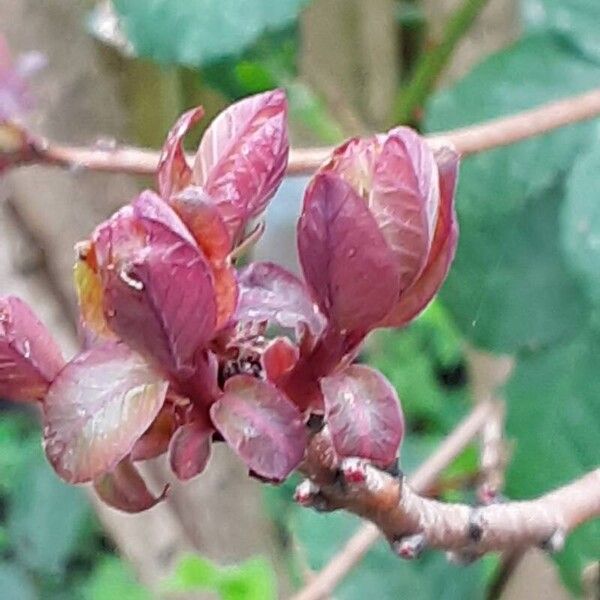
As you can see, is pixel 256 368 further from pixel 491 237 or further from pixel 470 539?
pixel 491 237

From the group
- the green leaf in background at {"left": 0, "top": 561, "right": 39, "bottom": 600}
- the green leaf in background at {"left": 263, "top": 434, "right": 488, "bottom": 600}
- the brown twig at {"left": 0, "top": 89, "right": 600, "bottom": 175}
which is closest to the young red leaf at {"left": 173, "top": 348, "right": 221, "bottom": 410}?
the brown twig at {"left": 0, "top": 89, "right": 600, "bottom": 175}

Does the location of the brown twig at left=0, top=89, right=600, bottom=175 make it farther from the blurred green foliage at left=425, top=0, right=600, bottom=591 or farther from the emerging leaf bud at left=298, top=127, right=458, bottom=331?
the emerging leaf bud at left=298, top=127, right=458, bottom=331

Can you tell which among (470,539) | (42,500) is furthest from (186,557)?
(470,539)

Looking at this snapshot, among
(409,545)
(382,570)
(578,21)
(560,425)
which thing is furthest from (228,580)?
(409,545)

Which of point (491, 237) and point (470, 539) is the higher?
point (470, 539)

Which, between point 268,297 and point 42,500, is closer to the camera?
point 268,297

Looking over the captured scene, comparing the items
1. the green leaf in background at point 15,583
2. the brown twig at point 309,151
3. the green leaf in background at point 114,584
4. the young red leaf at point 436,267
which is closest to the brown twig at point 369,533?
the brown twig at point 309,151

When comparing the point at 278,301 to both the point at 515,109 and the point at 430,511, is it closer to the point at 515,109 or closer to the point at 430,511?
the point at 430,511

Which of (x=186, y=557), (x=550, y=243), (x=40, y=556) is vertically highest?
(x=550, y=243)
